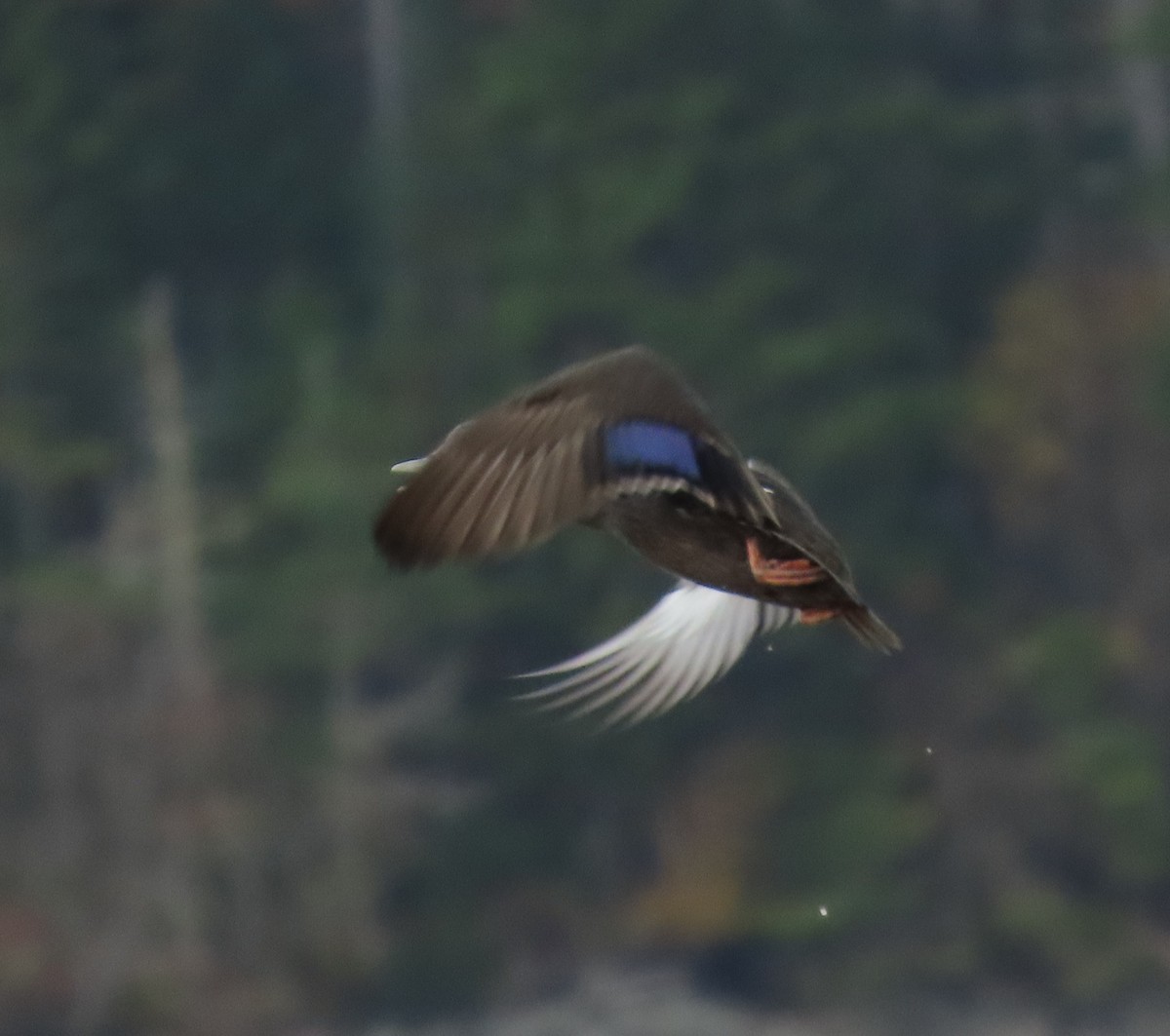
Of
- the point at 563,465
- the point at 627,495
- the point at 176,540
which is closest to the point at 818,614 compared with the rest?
the point at 627,495

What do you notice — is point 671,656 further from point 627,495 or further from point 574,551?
point 574,551

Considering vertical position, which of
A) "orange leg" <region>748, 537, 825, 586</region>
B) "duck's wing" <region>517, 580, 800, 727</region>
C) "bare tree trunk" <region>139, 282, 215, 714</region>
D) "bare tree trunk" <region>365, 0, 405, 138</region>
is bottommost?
"duck's wing" <region>517, 580, 800, 727</region>

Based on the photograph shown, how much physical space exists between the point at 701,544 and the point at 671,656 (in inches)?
47.4

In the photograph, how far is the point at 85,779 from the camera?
28.2 m

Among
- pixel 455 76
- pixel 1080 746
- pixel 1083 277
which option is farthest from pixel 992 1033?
pixel 455 76

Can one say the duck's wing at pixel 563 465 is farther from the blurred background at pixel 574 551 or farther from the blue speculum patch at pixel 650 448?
the blurred background at pixel 574 551

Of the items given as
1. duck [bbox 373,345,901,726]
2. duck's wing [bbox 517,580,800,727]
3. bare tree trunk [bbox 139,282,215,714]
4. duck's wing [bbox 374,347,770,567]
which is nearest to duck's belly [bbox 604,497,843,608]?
duck [bbox 373,345,901,726]

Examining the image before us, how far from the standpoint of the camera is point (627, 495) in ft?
21.7

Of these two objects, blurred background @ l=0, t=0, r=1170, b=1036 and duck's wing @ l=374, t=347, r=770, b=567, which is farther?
blurred background @ l=0, t=0, r=1170, b=1036

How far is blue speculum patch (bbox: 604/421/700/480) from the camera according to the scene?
242 inches

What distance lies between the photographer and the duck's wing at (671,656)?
7.93m

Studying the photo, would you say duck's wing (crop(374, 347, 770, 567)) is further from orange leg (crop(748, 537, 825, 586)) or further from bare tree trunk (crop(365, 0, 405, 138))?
bare tree trunk (crop(365, 0, 405, 138))

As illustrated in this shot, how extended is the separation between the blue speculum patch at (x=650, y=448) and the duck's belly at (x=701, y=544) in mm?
468

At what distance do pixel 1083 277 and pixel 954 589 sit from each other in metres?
3.47
